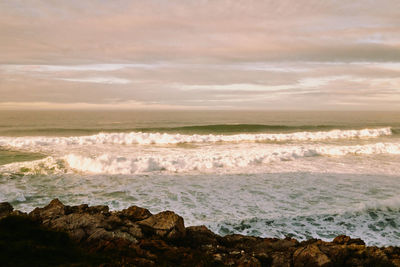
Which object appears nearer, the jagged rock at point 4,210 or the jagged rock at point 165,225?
the jagged rock at point 165,225

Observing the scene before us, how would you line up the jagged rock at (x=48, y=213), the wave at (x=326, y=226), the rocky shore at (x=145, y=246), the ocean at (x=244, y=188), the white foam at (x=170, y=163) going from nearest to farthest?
the rocky shore at (x=145, y=246) → the jagged rock at (x=48, y=213) → the wave at (x=326, y=226) → the ocean at (x=244, y=188) → the white foam at (x=170, y=163)

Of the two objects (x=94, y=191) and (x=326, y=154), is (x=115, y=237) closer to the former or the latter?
(x=94, y=191)

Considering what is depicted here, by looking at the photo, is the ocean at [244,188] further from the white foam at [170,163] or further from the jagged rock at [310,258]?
the jagged rock at [310,258]

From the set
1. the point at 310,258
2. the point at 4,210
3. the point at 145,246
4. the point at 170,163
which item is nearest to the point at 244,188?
the point at 170,163

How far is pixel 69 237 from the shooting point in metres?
7.18

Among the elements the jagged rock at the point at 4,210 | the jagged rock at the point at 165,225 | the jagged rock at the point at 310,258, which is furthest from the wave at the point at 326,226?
the jagged rock at the point at 4,210

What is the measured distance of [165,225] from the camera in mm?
7926

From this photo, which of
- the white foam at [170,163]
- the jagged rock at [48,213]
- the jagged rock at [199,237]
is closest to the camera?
the jagged rock at [199,237]

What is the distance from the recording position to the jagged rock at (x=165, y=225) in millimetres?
7720

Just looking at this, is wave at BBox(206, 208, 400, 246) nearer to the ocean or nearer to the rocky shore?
the ocean

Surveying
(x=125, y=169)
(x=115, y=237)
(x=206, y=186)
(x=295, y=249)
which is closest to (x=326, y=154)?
(x=206, y=186)

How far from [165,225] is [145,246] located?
0.98 metres

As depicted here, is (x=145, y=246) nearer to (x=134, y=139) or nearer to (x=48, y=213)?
(x=48, y=213)

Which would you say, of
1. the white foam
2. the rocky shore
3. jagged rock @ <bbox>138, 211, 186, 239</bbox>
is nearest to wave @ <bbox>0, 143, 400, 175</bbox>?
the white foam
